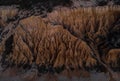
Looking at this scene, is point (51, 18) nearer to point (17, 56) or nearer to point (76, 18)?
point (76, 18)

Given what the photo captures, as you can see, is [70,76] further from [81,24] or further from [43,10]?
[43,10]

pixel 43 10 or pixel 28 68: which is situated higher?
pixel 43 10

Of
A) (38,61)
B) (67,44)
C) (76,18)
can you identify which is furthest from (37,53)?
(76,18)

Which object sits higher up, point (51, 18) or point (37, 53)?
point (51, 18)

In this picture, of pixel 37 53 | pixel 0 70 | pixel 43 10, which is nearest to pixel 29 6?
pixel 43 10

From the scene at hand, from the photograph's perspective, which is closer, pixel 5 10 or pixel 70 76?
pixel 70 76

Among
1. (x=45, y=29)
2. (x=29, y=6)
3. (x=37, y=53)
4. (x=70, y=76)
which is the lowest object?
(x=70, y=76)
